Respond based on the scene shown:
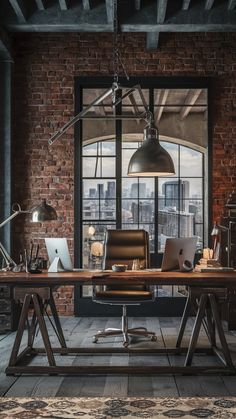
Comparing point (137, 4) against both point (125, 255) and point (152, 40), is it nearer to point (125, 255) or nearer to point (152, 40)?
point (152, 40)

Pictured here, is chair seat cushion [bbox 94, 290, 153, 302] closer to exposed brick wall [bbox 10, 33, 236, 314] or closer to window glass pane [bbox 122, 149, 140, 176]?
exposed brick wall [bbox 10, 33, 236, 314]

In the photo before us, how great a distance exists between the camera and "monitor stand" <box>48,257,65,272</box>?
5773 millimetres

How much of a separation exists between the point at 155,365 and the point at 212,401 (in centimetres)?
116

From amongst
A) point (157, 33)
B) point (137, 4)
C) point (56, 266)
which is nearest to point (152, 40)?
point (157, 33)

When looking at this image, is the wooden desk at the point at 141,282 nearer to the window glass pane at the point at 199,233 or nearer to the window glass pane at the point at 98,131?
the window glass pane at the point at 199,233

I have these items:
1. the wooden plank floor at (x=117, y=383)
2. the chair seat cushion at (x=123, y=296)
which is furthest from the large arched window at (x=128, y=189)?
the wooden plank floor at (x=117, y=383)

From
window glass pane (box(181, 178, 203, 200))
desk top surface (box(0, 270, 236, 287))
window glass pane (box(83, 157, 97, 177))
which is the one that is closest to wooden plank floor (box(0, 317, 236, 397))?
desk top surface (box(0, 270, 236, 287))

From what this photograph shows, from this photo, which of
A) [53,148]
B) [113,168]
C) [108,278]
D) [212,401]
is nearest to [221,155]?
[113,168]

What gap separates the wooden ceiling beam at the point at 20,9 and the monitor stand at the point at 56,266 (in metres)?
2.99

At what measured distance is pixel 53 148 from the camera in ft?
27.6

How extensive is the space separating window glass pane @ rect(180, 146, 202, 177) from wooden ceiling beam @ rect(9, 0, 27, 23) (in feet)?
9.80

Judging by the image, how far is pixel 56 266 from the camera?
578 centimetres

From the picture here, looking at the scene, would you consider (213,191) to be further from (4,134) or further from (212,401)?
(212,401)

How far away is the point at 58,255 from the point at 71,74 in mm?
3409
